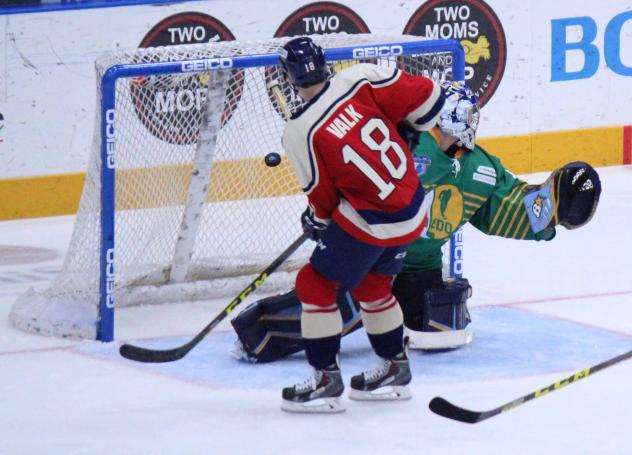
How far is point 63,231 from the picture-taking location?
23.2ft

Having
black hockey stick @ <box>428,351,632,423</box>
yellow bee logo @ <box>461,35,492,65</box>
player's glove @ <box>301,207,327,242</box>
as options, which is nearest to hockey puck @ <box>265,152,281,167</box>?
player's glove @ <box>301,207,327,242</box>

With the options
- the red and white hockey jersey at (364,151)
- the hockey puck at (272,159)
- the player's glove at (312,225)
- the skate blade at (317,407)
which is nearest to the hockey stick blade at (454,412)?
the skate blade at (317,407)

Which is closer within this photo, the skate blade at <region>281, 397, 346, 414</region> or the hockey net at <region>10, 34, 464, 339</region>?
the skate blade at <region>281, 397, 346, 414</region>

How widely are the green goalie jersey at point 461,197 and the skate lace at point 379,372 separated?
24.5 inches

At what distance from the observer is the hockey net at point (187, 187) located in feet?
17.3

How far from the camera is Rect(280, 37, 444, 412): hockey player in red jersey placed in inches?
161

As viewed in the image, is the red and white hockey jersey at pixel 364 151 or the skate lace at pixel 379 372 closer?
the red and white hockey jersey at pixel 364 151

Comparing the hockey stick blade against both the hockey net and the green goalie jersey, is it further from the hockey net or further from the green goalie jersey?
the hockey net

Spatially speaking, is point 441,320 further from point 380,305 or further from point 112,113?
point 112,113

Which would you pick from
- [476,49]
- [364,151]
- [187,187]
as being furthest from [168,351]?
[476,49]

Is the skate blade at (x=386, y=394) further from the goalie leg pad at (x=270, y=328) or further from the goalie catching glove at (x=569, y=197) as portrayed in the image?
the goalie catching glove at (x=569, y=197)

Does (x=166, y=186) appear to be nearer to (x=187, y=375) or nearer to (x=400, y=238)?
(x=187, y=375)

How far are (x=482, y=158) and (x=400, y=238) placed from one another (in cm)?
84

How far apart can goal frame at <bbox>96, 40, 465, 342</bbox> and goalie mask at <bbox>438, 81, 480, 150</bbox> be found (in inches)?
22.9
